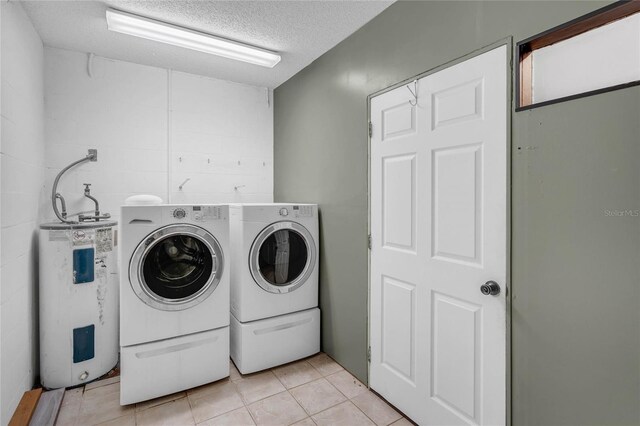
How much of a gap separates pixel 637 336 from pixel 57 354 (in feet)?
10.7

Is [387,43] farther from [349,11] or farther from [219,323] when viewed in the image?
[219,323]

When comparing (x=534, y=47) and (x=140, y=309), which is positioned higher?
(x=534, y=47)

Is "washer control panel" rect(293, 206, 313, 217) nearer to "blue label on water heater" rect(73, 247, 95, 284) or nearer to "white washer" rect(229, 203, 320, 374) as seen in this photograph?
"white washer" rect(229, 203, 320, 374)

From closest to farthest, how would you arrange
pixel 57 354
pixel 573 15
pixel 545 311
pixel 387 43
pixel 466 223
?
pixel 573 15
pixel 545 311
pixel 466 223
pixel 387 43
pixel 57 354

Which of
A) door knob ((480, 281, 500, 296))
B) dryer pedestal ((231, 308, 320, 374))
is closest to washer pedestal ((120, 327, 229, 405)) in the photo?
dryer pedestal ((231, 308, 320, 374))

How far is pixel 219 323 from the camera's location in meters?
2.43

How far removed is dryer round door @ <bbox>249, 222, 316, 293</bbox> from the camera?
256 cm

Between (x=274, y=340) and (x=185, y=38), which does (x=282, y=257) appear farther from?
(x=185, y=38)

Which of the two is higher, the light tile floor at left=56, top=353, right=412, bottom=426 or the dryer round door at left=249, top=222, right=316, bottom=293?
the dryer round door at left=249, top=222, right=316, bottom=293

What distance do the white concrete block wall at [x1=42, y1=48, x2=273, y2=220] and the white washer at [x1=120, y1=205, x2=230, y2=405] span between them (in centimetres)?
100

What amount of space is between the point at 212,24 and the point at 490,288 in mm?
2461

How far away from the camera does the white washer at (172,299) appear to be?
7.00 ft

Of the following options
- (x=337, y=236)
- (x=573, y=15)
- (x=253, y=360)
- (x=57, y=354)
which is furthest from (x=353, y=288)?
(x=57, y=354)

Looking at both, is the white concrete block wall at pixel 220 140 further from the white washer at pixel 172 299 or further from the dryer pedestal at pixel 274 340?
the dryer pedestal at pixel 274 340
